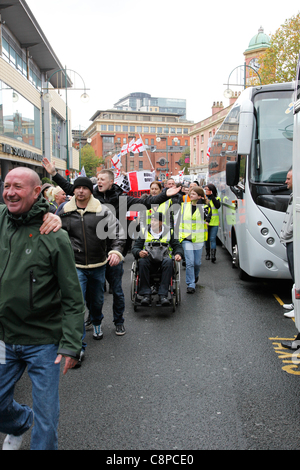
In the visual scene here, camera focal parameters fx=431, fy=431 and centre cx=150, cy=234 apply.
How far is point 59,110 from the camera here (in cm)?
4178

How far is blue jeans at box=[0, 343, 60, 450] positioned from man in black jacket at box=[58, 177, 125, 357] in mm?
2112

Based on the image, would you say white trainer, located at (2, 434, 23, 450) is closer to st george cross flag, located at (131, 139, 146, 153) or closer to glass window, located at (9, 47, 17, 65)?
st george cross flag, located at (131, 139, 146, 153)

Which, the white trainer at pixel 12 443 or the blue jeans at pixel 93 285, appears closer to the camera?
the white trainer at pixel 12 443

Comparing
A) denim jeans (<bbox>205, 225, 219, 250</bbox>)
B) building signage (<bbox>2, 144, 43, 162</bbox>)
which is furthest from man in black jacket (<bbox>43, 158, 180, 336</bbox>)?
building signage (<bbox>2, 144, 43, 162</bbox>)

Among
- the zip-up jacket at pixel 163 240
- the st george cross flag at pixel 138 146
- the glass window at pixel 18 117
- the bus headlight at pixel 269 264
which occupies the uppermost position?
the glass window at pixel 18 117

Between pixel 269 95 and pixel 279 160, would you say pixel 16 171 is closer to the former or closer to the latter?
pixel 279 160

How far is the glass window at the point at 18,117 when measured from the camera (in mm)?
22844

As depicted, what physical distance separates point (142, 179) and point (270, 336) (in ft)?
27.7

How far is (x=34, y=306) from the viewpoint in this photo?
2.63 m

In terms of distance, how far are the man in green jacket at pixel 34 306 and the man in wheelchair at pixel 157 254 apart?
3948 millimetres

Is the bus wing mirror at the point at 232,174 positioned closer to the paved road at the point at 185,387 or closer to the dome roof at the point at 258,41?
the paved road at the point at 185,387

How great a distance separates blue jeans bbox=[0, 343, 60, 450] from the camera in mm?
2584

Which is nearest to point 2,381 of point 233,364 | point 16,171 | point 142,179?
point 16,171

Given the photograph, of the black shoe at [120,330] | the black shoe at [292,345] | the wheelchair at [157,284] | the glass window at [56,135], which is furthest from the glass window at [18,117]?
the black shoe at [292,345]
